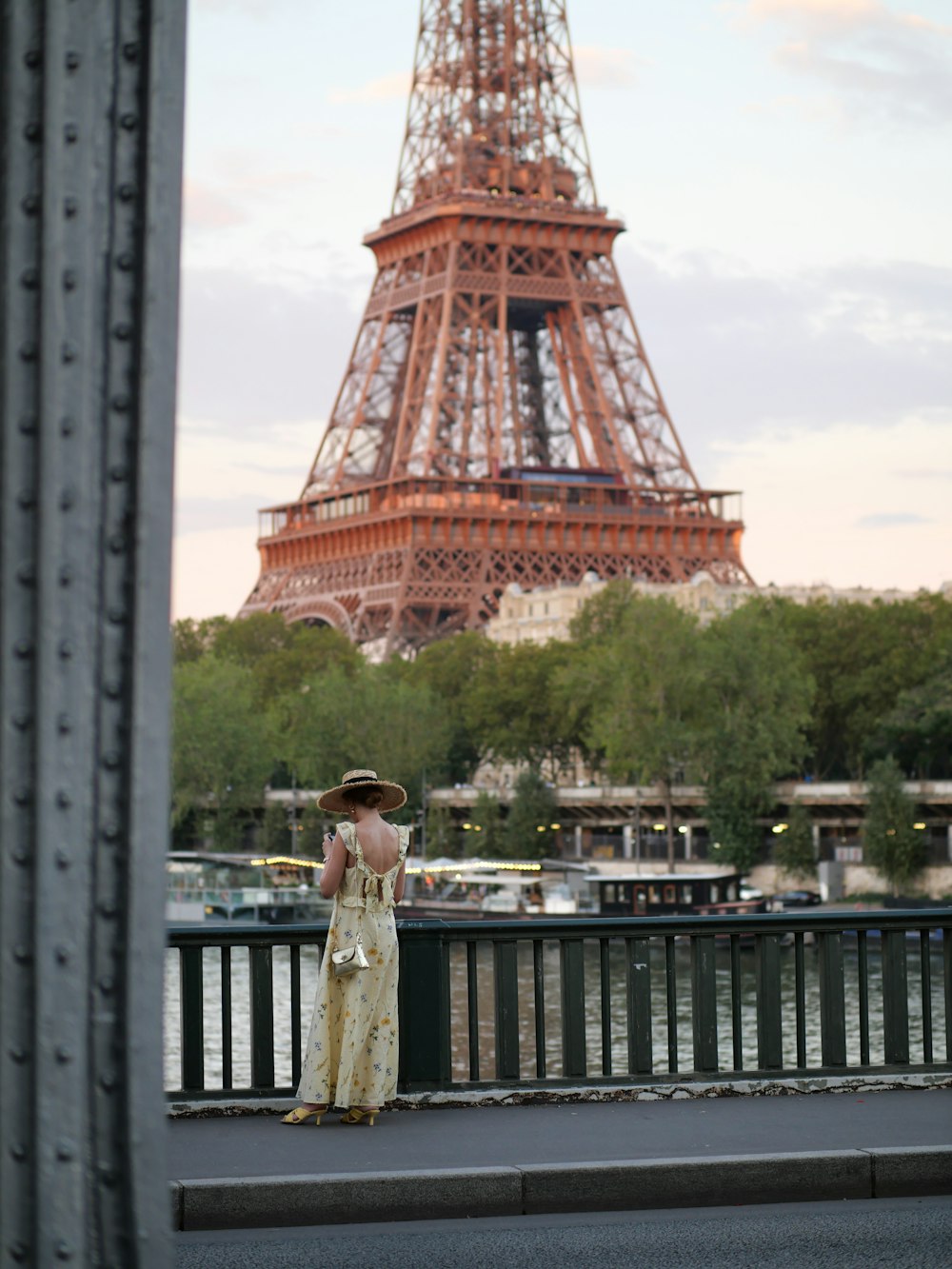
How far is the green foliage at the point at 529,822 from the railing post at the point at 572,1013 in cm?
6214

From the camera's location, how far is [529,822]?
7281 centimetres

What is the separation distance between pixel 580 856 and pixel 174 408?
73.5m

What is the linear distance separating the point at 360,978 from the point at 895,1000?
292 centimetres

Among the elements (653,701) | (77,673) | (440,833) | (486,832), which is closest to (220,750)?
(440,833)

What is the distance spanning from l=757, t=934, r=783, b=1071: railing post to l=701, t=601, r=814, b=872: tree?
181 ft

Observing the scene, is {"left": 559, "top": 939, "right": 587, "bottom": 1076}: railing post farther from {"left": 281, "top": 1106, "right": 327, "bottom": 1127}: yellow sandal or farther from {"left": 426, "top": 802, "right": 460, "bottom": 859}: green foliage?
{"left": 426, "top": 802, "right": 460, "bottom": 859}: green foliage

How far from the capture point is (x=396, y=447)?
8975cm

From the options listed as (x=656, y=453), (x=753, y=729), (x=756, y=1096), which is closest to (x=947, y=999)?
(x=756, y=1096)

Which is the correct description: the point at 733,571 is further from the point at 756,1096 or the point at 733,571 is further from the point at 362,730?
the point at 756,1096

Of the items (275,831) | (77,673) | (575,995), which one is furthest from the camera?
(275,831)

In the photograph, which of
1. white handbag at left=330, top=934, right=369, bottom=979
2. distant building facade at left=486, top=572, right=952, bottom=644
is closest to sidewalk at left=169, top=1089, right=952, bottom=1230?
white handbag at left=330, top=934, right=369, bottom=979

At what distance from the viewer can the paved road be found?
22.7 ft

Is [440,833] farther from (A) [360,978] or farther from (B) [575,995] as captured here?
(A) [360,978]

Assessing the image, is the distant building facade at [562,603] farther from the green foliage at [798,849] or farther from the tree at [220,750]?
the green foliage at [798,849]
